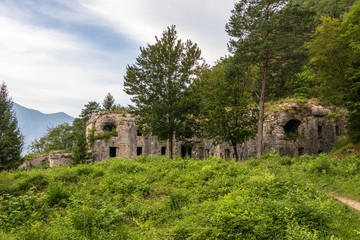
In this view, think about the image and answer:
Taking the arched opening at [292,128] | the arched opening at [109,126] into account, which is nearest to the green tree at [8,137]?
the arched opening at [109,126]

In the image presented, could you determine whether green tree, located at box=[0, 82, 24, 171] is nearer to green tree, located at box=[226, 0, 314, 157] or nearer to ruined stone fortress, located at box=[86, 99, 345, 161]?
ruined stone fortress, located at box=[86, 99, 345, 161]

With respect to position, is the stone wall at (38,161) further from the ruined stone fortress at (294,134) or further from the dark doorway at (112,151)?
the dark doorway at (112,151)

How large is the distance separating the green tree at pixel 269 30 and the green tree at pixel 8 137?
96.5 feet

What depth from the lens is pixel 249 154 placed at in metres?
22.0

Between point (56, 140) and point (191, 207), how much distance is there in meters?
48.5

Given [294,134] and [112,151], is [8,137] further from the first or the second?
[294,134]

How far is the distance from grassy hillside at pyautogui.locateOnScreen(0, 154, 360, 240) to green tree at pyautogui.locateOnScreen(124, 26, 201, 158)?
958 centimetres

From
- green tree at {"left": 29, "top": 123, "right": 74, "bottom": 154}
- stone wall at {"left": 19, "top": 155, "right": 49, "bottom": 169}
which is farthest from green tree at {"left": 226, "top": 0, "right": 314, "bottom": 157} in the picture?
green tree at {"left": 29, "top": 123, "right": 74, "bottom": 154}

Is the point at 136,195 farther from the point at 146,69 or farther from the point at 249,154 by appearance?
the point at 249,154

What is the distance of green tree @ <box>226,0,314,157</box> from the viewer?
15625 mm

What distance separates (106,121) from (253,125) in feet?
60.7

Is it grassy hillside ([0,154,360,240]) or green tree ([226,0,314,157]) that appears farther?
green tree ([226,0,314,157])

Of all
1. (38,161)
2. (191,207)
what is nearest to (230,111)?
(191,207)

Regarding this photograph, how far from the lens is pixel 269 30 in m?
16.1
